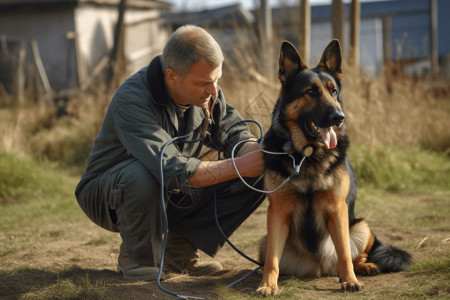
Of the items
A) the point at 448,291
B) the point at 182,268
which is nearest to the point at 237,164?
the point at 182,268

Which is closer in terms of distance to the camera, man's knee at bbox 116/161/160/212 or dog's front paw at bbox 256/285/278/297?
dog's front paw at bbox 256/285/278/297

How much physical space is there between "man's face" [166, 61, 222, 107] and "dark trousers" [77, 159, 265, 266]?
0.57m

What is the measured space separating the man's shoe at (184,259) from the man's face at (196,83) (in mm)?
1138

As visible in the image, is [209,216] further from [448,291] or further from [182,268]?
[448,291]

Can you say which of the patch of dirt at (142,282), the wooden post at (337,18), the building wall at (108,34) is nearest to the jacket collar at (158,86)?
the patch of dirt at (142,282)

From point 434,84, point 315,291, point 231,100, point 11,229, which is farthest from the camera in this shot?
point 434,84

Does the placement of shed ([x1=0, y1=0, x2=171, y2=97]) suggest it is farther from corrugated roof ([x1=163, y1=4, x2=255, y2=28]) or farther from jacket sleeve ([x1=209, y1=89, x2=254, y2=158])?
jacket sleeve ([x1=209, y1=89, x2=254, y2=158])

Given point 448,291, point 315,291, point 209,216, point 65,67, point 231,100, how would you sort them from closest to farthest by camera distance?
point 448,291
point 315,291
point 209,216
point 231,100
point 65,67

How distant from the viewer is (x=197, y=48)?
332cm

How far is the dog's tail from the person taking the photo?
139 inches

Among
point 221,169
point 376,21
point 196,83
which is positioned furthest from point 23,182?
point 376,21

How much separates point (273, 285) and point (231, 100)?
487 cm

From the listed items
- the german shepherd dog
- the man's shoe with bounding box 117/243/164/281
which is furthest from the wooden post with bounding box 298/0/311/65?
the man's shoe with bounding box 117/243/164/281

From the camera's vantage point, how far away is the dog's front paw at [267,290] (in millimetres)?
3078
